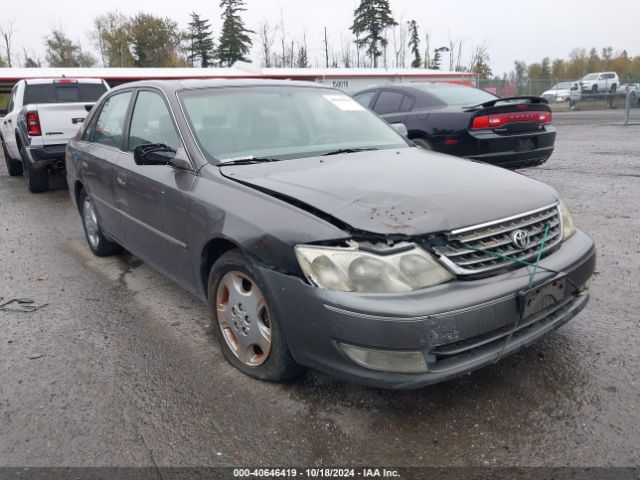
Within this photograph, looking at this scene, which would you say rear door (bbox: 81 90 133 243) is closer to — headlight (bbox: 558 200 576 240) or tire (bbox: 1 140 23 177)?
headlight (bbox: 558 200 576 240)

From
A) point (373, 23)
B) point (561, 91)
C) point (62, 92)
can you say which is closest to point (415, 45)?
point (373, 23)

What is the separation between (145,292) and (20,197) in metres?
5.86

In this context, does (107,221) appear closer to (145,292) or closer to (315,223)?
(145,292)

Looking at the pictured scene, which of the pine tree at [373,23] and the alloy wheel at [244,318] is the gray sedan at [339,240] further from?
the pine tree at [373,23]

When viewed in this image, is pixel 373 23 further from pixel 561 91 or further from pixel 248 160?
pixel 248 160

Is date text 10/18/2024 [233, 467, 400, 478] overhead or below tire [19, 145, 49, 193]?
below

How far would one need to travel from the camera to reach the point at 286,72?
115 ft

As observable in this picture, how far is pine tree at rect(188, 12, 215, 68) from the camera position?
64.8m

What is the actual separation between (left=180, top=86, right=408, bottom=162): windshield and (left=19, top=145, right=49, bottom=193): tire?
21.0ft

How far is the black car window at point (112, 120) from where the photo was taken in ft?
14.5

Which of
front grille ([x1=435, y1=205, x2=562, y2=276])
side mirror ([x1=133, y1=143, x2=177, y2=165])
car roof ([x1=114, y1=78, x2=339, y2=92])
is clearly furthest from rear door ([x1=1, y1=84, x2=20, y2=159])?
front grille ([x1=435, y1=205, x2=562, y2=276])

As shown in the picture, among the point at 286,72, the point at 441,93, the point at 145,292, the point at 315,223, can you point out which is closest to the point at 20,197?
the point at 145,292

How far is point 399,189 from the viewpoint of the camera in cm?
271

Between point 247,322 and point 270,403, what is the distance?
44 centimetres
